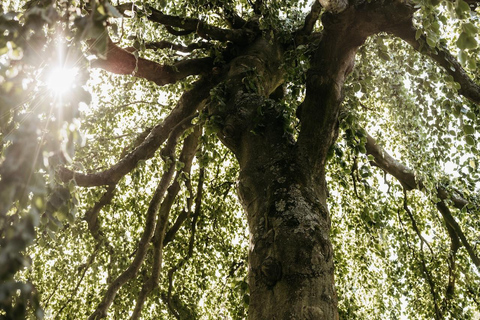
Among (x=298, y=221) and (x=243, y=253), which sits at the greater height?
(x=243, y=253)

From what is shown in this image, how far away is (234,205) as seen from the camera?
7.07 meters

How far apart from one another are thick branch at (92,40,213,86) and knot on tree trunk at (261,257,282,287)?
1.87 metres

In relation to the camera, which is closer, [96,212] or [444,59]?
[444,59]

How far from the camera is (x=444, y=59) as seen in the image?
245 centimetres

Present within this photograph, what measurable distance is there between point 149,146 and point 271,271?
1.99m

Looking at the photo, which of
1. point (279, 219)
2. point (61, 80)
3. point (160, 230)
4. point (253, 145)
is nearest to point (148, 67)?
point (253, 145)

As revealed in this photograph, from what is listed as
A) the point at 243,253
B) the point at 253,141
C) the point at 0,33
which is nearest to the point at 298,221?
the point at 253,141

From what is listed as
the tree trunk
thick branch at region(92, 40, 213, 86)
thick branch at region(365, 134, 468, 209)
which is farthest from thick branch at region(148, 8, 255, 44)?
the tree trunk

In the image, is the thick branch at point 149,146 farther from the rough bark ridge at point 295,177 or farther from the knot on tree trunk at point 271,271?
the knot on tree trunk at point 271,271

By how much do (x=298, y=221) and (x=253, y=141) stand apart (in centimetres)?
75

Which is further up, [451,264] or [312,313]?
[451,264]

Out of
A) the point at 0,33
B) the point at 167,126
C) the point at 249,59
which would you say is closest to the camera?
the point at 0,33

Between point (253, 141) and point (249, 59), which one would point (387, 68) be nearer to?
point (249, 59)

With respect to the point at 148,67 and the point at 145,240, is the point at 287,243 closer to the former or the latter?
the point at 148,67
